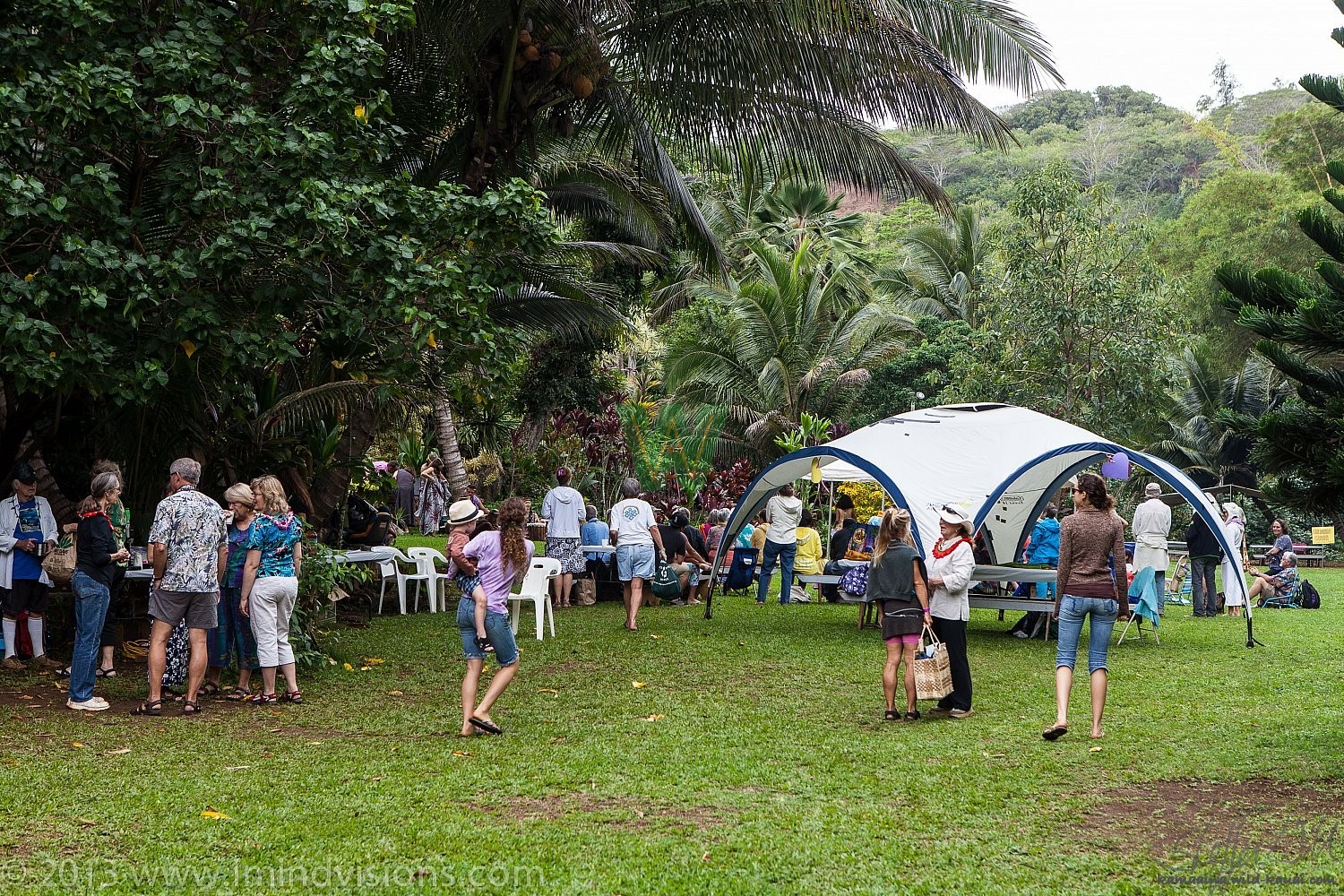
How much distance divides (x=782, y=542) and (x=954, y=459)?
363 centimetres

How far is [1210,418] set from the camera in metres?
31.5

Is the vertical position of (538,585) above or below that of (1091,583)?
below

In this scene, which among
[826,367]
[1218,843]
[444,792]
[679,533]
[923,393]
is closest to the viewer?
[1218,843]

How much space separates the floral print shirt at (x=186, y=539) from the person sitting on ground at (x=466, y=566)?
5.43 feet

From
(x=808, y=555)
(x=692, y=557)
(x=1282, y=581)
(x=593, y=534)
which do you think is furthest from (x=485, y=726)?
(x=1282, y=581)

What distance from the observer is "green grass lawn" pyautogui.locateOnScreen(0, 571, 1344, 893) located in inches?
197

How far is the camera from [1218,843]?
213 inches

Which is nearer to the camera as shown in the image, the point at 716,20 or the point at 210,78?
the point at 210,78

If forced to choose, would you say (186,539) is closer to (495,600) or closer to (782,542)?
(495,600)

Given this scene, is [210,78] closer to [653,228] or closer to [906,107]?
[906,107]

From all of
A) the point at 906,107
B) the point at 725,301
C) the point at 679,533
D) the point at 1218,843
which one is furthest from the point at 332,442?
the point at 725,301

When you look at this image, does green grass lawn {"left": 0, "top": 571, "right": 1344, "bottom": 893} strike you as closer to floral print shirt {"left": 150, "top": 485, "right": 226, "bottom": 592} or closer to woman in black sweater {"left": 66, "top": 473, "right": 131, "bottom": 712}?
woman in black sweater {"left": 66, "top": 473, "right": 131, "bottom": 712}

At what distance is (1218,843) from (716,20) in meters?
9.21

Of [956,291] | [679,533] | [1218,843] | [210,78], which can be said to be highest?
[956,291]
